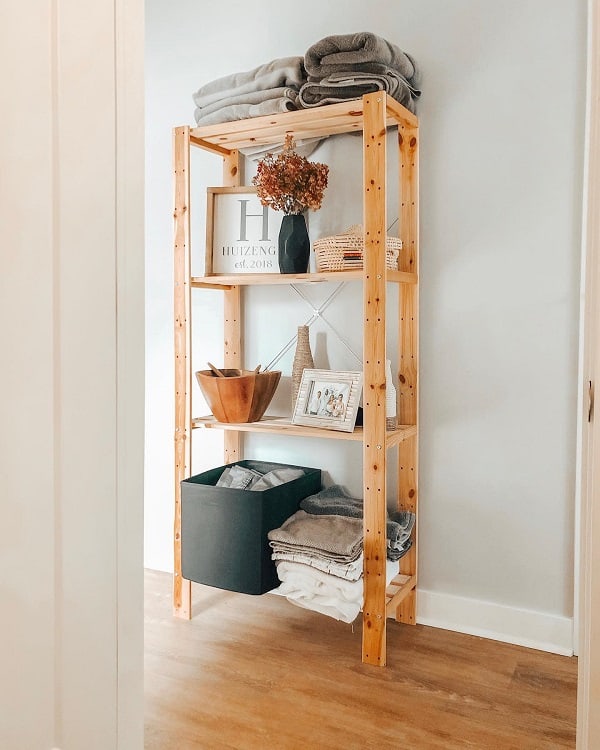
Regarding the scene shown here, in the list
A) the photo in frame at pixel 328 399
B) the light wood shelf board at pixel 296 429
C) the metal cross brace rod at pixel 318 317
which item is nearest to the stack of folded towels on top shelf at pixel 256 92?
the metal cross brace rod at pixel 318 317

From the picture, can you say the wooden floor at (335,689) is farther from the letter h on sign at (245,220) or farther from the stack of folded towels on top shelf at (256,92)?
the stack of folded towels on top shelf at (256,92)

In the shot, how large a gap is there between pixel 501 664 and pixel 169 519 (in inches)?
60.4

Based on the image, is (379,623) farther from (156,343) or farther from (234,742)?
(156,343)

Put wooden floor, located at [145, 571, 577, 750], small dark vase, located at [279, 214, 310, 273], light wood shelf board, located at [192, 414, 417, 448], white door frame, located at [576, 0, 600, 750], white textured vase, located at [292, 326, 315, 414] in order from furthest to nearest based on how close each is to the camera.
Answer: white textured vase, located at [292, 326, 315, 414], small dark vase, located at [279, 214, 310, 273], light wood shelf board, located at [192, 414, 417, 448], wooden floor, located at [145, 571, 577, 750], white door frame, located at [576, 0, 600, 750]

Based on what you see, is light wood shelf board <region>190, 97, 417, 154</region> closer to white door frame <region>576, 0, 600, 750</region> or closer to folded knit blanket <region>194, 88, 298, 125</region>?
folded knit blanket <region>194, 88, 298, 125</region>

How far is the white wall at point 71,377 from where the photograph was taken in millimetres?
782

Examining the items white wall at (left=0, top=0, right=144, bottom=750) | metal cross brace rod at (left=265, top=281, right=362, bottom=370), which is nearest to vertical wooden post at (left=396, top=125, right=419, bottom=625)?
metal cross brace rod at (left=265, top=281, right=362, bottom=370)

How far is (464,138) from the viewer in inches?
95.0

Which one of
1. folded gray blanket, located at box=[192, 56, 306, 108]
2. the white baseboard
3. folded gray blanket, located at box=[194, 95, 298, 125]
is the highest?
folded gray blanket, located at box=[192, 56, 306, 108]

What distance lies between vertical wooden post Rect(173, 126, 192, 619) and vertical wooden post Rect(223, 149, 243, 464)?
334 millimetres

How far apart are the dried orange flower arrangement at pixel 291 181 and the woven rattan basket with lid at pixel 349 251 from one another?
19cm

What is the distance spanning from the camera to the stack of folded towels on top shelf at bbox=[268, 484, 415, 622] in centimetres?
217

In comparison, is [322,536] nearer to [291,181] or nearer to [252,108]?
[291,181]

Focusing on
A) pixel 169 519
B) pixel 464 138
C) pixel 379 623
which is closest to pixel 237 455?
pixel 169 519
